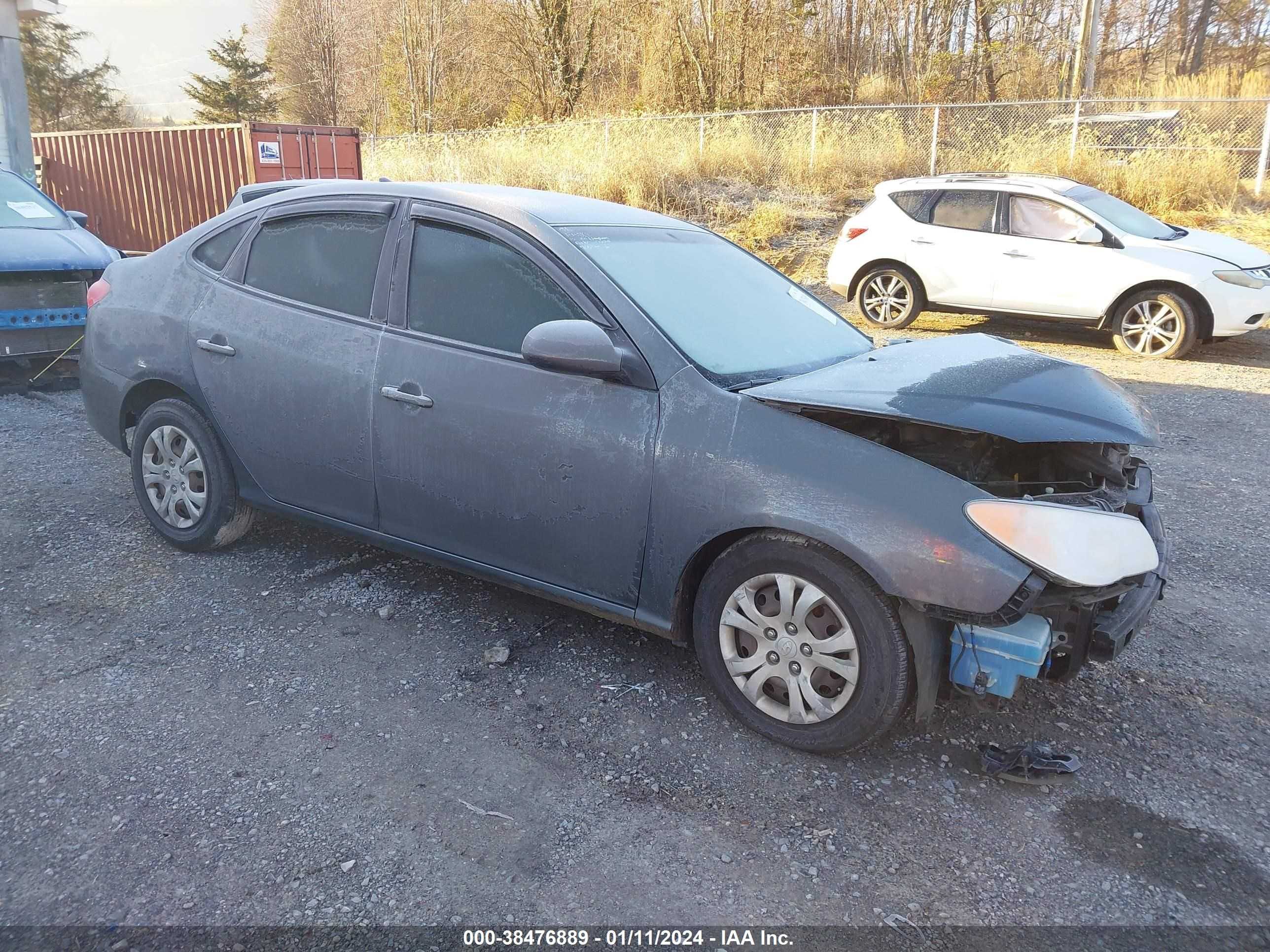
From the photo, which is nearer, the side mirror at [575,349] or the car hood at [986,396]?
the car hood at [986,396]

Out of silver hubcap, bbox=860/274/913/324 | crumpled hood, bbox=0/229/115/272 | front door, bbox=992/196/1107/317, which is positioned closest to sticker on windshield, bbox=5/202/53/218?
crumpled hood, bbox=0/229/115/272

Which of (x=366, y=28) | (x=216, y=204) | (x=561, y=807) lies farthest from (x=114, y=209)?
(x=366, y=28)

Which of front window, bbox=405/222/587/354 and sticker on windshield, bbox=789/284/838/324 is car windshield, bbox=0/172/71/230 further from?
sticker on windshield, bbox=789/284/838/324

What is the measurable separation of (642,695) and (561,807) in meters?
0.71

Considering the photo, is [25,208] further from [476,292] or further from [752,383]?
[752,383]

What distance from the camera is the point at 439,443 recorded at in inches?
141

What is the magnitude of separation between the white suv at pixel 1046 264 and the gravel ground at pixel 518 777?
234 inches

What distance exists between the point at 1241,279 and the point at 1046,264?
1740mm

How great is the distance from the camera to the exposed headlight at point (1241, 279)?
30.2ft

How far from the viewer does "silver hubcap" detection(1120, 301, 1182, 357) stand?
9.50 metres

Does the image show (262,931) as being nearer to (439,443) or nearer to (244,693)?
(244,693)

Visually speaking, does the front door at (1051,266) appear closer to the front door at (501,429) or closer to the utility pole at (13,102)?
the front door at (501,429)

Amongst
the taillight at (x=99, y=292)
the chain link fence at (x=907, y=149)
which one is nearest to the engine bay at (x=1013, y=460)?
the taillight at (x=99, y=292)

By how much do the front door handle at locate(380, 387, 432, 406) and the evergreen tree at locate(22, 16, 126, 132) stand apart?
44.1 m
